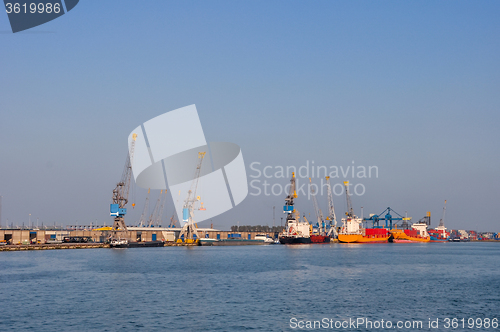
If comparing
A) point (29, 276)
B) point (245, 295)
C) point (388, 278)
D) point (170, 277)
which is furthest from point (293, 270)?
point (29, 276)

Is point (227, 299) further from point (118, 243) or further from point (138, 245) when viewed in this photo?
point (138, 245)

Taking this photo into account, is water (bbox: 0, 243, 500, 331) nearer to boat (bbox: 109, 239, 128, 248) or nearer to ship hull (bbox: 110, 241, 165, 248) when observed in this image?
boat (bbox: 109, 239, 128, 248)

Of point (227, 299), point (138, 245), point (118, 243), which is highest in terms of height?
point (227, 299)

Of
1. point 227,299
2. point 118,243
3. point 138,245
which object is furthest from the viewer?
point 138,245

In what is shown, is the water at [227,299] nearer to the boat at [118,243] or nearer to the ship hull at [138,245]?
the boat at [118,243]

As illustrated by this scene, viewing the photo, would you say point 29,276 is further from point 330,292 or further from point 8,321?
point 330,292

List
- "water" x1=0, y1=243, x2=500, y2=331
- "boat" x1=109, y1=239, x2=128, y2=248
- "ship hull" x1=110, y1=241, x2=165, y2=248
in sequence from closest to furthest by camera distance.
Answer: "water" x1=0, y1=243, x2=500, y2=331, "boat" x1=109, y1=239, x2=128, y2=248, "ship hull" x1=110, y1=241, x2=165, y2=248

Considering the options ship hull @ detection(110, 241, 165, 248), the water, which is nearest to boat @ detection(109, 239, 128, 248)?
ship hull @ detection(110, 241, 165, 248)

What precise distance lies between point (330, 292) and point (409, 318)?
13326 millimetres

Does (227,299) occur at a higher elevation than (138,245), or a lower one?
higher

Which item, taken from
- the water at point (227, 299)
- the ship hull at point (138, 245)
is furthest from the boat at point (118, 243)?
the water at point (227, 299)

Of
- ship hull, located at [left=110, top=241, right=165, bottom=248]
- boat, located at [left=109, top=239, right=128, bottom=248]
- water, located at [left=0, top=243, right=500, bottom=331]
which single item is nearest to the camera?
water, located at [left=0, top=243, right=500, bottom=331]

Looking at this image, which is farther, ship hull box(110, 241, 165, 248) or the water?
ship hull box(110, 241, 165, 248)

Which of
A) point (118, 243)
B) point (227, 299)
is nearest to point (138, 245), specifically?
point (118, 243)
